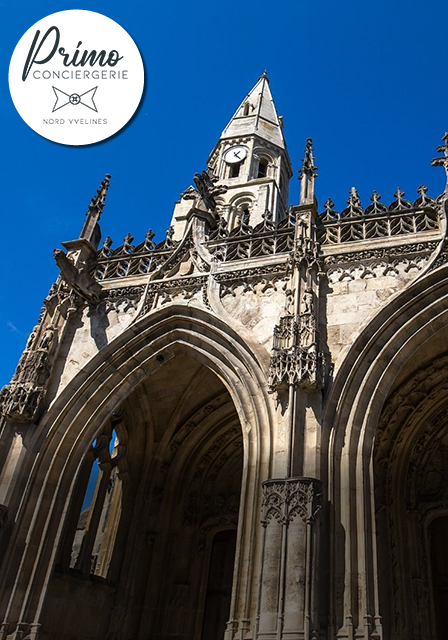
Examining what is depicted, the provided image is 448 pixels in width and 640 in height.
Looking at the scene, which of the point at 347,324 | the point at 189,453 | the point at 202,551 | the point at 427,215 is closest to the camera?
the point at 347,324

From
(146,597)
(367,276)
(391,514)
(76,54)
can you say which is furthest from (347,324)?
(76,54)

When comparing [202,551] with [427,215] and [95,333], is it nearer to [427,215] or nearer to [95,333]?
[95,333]

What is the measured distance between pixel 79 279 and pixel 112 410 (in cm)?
293

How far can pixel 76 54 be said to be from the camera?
11.0 meters

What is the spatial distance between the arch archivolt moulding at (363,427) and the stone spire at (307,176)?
302cm

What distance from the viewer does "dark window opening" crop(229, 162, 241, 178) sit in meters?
25.3

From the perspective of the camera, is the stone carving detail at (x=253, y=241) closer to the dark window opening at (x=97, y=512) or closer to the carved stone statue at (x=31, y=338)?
the carved stone statue at (x=31, y=338)

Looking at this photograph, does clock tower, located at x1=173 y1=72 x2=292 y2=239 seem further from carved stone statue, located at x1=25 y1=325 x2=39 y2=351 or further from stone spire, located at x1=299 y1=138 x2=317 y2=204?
carved stone statue, located at x1=25 y1=325 x2=39 y2=351

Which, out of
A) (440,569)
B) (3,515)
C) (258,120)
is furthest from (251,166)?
(3,515)

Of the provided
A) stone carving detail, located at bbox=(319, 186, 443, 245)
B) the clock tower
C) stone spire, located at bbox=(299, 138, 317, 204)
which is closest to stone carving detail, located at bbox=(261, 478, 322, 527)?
stone carving detail, located at bbox=(319, 186, 443, 245)

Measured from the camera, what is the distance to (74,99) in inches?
445

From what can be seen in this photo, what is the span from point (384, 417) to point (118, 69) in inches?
333

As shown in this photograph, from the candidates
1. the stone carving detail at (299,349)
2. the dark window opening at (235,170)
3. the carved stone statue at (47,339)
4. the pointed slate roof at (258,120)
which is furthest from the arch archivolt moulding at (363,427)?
the pointed slate roof at (258,120)

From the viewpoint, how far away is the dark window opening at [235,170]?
25266mm
